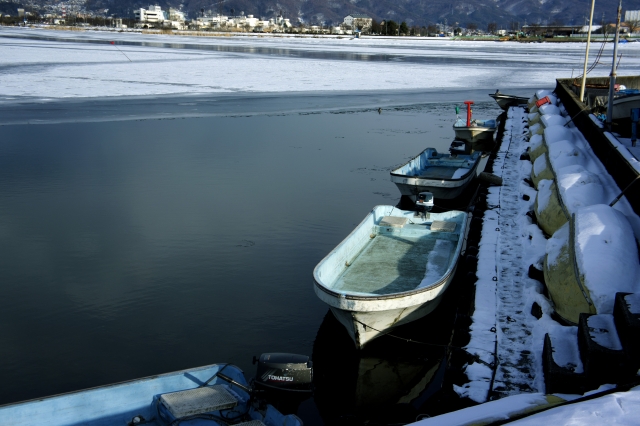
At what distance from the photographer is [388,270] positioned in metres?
9.69

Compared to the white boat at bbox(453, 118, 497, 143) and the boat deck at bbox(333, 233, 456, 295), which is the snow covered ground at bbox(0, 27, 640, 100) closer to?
the white boat at bbox(453, 118, 497, 143)

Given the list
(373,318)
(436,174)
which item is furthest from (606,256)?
(436,174)

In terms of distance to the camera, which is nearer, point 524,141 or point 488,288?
point 488,288

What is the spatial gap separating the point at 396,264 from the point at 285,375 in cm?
409

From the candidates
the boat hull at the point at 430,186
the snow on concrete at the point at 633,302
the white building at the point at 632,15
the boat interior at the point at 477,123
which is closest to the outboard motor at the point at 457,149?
the boat interior at the point at 477,123

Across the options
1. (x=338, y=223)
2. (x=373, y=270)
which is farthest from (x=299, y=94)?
(x=373, y=270)

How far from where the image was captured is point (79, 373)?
7551mm

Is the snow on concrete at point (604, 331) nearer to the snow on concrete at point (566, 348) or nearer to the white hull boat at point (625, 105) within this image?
the snow on concrete at point (566, 348)

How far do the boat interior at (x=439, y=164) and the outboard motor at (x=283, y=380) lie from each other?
33.1 feet

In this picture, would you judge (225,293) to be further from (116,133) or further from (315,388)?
(116,133)

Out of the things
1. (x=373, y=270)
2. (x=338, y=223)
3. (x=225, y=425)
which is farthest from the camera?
(x=338, y=223)

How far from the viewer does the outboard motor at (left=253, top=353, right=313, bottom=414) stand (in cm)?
626

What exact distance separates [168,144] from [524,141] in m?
12.0

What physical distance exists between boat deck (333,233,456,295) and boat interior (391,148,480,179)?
5108 millimetres
